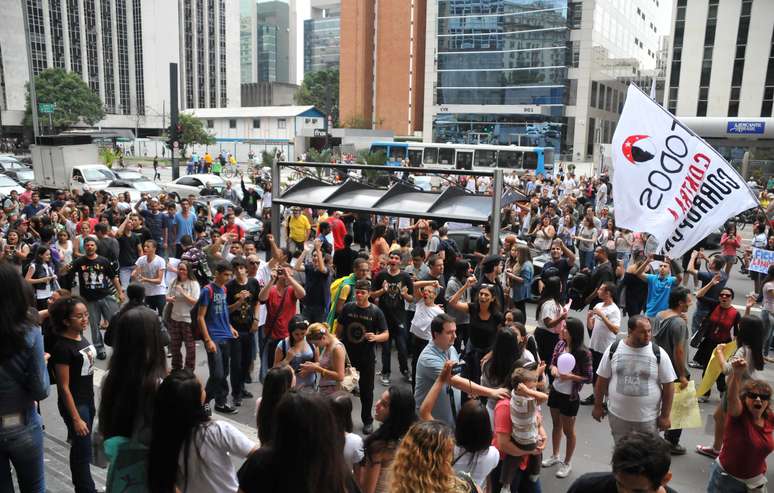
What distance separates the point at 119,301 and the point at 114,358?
5138mm

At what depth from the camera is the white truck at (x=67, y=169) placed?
23.9 metres

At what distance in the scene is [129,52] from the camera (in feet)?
336

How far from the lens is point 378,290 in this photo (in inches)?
313

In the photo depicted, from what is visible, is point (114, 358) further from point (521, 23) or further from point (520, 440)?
point (521, 23)

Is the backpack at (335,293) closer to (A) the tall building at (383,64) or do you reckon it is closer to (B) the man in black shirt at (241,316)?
(B) the man in black shirt at (241,316)

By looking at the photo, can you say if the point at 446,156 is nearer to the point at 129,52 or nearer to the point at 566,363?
the point at 566,363

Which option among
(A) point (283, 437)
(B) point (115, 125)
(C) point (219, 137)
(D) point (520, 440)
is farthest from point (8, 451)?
(B) point (115, 125)

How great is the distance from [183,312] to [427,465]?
4676 mm

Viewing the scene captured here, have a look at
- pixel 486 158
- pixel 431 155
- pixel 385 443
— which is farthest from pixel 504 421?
pixel 431 155

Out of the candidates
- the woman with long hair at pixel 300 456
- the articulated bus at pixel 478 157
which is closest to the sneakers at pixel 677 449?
the woman with long hair at pixel 300 456

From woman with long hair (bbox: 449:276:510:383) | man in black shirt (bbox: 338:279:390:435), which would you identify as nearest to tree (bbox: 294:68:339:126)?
man in black shirt (bbox: 338:279:390:435)

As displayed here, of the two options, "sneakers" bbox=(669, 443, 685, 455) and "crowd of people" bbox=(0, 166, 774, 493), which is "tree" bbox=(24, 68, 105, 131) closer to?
"crowd of people" bbox=(0, 166, 774, 493)

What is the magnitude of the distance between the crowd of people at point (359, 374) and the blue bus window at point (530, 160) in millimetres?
29849

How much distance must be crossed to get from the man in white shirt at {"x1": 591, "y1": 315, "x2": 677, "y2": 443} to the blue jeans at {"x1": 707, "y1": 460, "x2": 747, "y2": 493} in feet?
2.03
